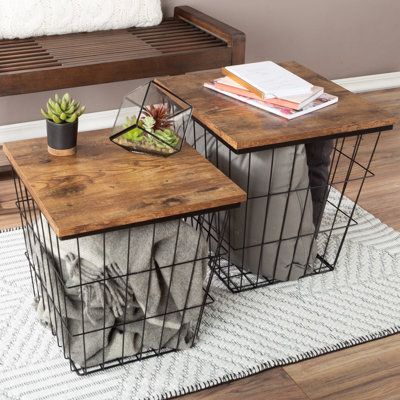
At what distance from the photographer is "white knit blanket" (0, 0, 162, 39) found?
2701 mm

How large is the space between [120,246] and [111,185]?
140 millimetres

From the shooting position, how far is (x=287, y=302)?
2094 millimetres

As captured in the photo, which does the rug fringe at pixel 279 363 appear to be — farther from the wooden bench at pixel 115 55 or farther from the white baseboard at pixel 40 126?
the white baseboard at pixel 40 126

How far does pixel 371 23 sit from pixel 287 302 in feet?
6.32

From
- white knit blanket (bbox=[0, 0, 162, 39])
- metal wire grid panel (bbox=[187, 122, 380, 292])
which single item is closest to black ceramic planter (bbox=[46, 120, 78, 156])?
metal wire grid panel (bbox=[187, 122, 380, 292])

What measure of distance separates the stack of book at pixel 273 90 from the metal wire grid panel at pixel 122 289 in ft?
1.45

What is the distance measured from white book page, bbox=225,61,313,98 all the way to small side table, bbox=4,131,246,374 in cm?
31

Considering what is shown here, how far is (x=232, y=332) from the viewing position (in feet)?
6.47

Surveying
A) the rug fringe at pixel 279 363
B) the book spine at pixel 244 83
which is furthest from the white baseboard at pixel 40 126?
the rug fringe at pixel 279 363

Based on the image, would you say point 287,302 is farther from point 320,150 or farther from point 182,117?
point 182,117

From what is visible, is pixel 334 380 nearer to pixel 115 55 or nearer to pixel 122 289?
pixel 122 289

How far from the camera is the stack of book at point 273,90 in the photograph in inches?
78.6

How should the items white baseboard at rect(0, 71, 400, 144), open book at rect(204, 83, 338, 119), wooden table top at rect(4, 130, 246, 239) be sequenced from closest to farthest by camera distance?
1. wooden table top at rect(4, 130, 246, 239)
2. open book at rect(204, 83, 338, 119)
3. white baseboard at rect(0, 71, 400, 144)

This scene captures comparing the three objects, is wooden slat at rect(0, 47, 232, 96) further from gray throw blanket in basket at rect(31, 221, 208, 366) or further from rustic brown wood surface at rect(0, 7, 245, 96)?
gray throw blanket in basket at rect(31, 221, 208, 366)
